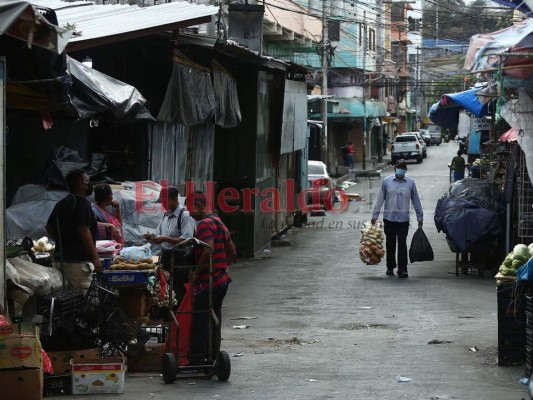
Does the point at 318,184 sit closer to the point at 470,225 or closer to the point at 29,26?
the point at 470,225

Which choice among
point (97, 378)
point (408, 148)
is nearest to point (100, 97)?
point (97, 378)

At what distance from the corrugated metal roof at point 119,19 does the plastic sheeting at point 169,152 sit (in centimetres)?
190

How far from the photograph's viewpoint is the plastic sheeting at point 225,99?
19.4 metres

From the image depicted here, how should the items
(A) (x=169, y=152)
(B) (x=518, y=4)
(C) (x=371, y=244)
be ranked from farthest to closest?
(C) (x=371, y=244), (A) (x=169, y=152), (B) (x=518, y=4)

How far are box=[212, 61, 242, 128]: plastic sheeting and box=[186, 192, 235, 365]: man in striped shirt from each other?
8827 millimetres

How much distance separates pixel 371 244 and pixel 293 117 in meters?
7.03

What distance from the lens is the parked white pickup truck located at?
68.3m

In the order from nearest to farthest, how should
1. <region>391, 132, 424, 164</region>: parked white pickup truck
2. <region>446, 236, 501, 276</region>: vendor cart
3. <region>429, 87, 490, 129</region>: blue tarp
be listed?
<region>446, 236, 501, 276</region>: vendor cart, <region>429, 87, 490, 129</region>: blue tarp, <region>391, 132, 424, 164</region>: parked white pickup truck

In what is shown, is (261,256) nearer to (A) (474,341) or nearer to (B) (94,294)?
(A) (474,341)

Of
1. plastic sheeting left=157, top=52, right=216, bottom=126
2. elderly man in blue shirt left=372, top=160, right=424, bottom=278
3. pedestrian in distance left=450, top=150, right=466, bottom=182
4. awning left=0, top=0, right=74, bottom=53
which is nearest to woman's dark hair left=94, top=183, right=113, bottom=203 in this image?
plastic sheeting left=157, top=52, right=216, bottom=126

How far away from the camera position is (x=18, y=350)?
846cm

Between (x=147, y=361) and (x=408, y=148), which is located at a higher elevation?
(x=408, y=148)

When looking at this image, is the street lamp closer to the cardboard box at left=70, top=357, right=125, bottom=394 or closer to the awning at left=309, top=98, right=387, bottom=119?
the cardboard box at left=70, top=357, right=125, bottom=394

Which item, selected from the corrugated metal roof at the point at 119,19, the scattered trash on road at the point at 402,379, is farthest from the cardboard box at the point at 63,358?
the corrugated metal roof at the point at 119,19
